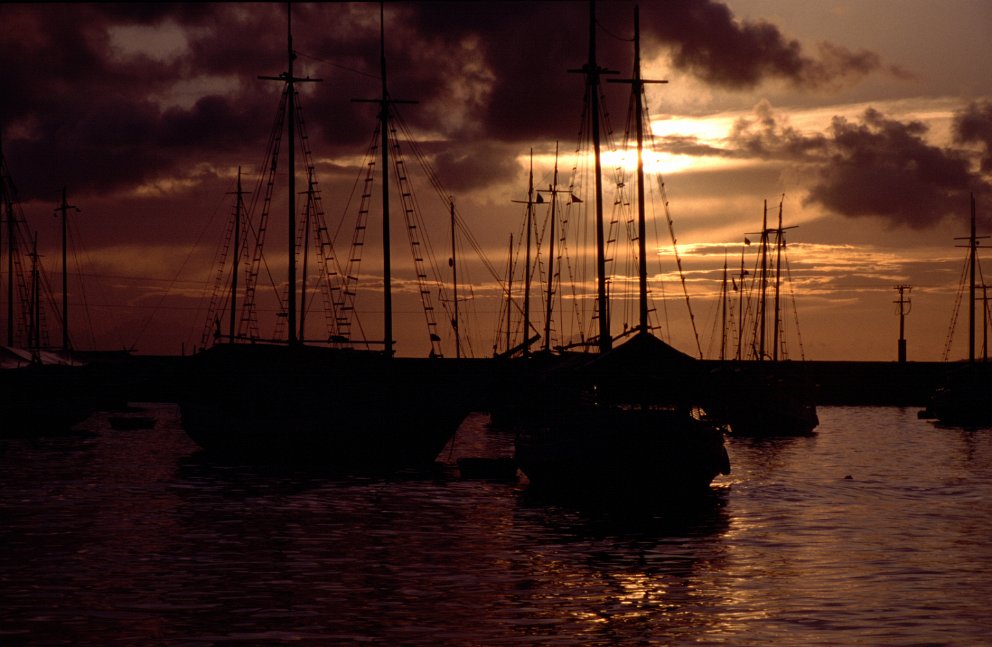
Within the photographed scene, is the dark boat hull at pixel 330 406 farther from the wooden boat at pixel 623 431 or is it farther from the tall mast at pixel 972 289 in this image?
the tall mast at pixel 972 289

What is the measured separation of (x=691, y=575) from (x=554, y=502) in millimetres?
17731

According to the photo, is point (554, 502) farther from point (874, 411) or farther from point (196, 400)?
point (874, 411)

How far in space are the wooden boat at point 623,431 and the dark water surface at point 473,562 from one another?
62.9 inches

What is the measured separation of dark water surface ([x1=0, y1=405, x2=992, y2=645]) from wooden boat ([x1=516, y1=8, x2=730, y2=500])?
62.9 inches

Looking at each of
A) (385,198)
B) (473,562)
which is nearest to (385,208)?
(385,198)

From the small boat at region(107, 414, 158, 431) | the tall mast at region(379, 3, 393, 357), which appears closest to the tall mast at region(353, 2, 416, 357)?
the tall mast at region(379, 3, 393, 357)

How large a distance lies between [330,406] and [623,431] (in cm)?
2091

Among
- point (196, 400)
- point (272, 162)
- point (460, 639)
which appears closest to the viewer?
point (460, 639)

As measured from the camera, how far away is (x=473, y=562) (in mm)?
31969

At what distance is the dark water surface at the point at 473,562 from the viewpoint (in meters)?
23.5

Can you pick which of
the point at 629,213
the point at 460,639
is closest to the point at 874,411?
the point at 629,213

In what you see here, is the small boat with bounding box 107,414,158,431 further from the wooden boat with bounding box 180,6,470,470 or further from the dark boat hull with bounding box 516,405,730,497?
the dark boat hull with bounding box 516,405,730,497

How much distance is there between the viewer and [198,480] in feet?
185

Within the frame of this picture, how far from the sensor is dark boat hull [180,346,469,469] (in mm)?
61844
